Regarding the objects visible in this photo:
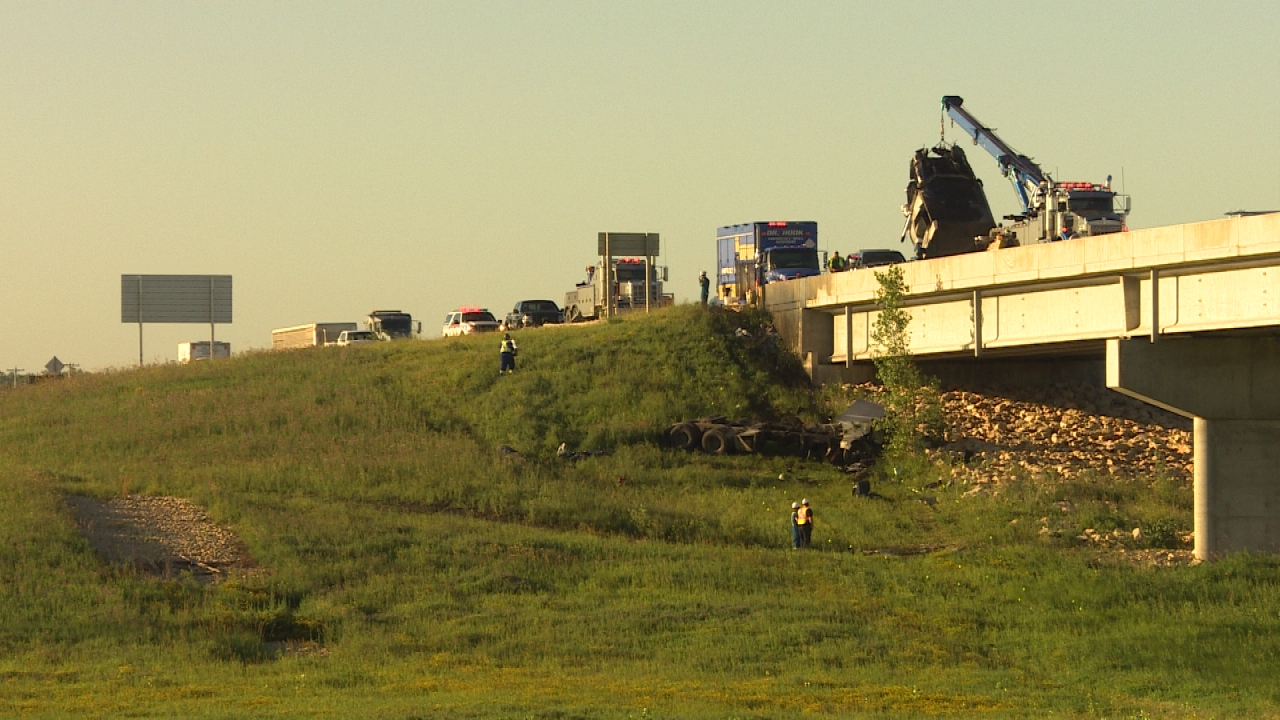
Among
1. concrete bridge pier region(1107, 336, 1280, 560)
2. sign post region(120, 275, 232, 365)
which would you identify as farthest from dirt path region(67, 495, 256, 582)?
sign post region(120, 275, 232, 365)

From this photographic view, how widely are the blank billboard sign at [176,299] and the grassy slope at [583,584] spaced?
36.9 m

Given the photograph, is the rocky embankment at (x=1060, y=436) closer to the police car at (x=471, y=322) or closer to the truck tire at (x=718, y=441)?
the truck tire at (x=718, y=441)

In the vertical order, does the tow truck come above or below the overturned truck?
above

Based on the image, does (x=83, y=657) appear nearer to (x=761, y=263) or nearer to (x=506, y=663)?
(x=506, y=663)

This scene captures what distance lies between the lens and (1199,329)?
33094 mm

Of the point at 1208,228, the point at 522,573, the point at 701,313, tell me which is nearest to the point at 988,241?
the point at 701,313

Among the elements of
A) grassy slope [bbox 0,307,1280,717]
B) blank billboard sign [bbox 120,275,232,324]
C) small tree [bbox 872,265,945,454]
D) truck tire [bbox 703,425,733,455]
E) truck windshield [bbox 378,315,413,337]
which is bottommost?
grassy slope [bbox 0,307,1280,717]

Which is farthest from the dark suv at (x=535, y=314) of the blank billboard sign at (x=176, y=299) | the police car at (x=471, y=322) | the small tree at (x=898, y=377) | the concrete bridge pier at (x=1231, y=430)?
the concrete bridge pier at (x=1231, y=430)

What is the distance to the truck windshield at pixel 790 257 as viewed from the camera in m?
64.6

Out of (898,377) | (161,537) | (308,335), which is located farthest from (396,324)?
(161,537)

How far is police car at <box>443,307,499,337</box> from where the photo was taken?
7112 centimetres

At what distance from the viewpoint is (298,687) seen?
860 inches

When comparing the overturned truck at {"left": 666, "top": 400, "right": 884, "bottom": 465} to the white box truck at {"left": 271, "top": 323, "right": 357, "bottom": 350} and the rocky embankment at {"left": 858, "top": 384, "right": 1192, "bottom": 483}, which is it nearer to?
the rocky embankment at {"left": 858, "top": 384, "right": 1192, "bottom": 483}

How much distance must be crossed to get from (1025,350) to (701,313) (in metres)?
16.1
